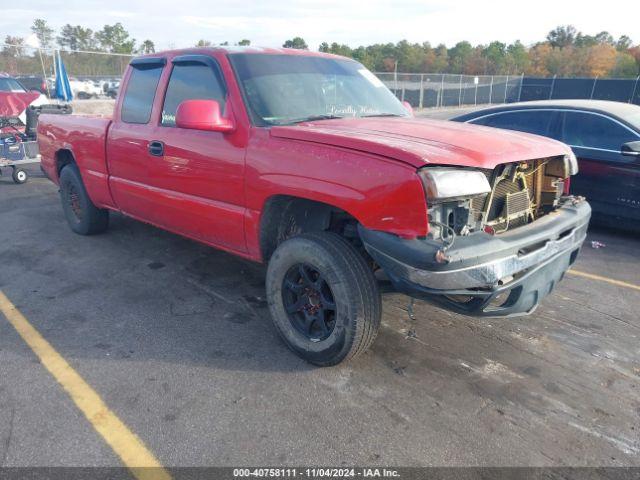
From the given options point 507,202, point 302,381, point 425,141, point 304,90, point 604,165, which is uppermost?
point 304,90

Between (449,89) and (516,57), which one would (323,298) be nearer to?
(449,89)

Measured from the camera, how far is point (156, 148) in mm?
3992

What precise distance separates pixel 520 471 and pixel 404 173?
59.9 inches

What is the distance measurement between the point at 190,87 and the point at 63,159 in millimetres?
2760

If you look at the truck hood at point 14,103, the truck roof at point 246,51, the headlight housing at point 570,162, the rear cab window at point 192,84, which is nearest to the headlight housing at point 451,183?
the headlight housing at point 570,162

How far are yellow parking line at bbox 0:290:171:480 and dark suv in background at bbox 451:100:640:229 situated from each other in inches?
214

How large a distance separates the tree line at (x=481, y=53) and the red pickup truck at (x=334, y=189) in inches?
1631

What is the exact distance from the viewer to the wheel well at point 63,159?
5641mm

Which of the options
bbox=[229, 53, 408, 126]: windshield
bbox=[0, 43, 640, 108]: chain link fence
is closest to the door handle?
bbox=[229, 53, 408, 126]: windshield

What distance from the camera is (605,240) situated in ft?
18.9

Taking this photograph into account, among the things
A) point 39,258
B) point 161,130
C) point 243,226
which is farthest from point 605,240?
point 39,258

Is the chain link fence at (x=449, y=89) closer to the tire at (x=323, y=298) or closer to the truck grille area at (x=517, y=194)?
the truck grille area at (x=517, y=194)

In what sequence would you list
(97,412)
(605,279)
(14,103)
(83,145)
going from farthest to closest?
(14,103) < (83,145) < (605,279) < (97,412)

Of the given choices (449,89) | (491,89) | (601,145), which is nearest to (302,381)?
(601,145)
